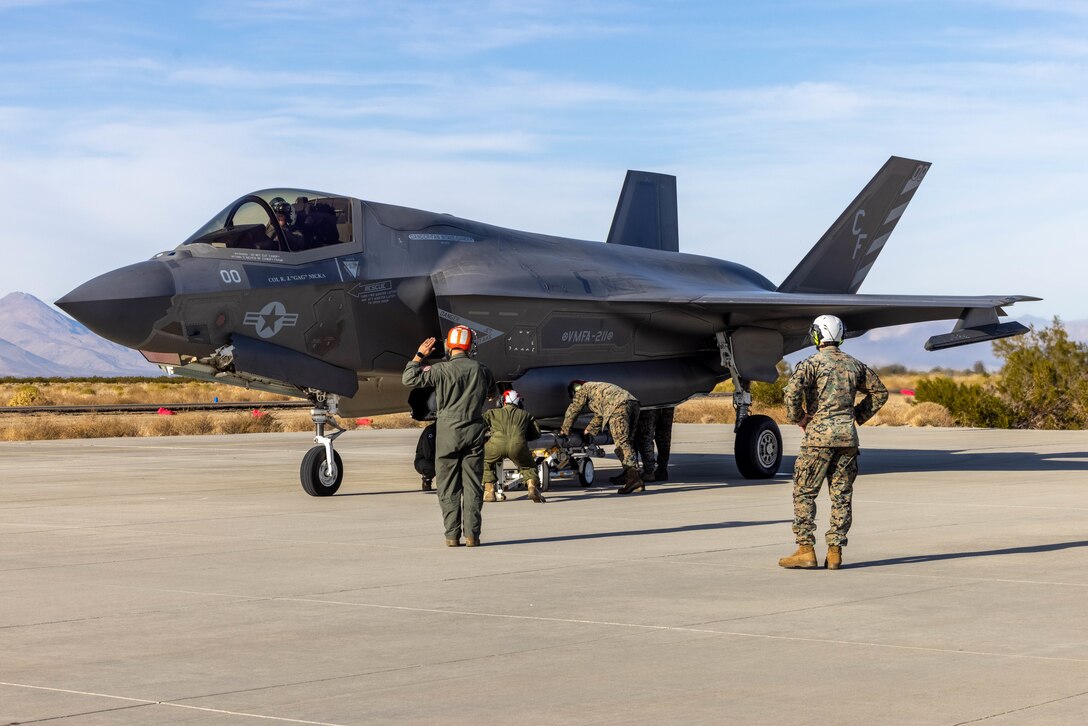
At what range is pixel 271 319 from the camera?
15.7m

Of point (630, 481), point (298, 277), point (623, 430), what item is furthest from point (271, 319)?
point (630, 481)

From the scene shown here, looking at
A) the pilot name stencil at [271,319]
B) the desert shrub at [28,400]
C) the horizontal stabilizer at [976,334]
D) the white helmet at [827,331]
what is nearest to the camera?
the white helmet at [827,331]

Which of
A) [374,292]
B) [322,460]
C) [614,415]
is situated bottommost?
[322,460]

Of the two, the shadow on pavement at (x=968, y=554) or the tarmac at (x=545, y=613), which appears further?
the shadow on pavement at (x=968, y=554)

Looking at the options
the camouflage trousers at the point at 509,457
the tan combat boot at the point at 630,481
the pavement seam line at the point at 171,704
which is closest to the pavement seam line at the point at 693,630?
the pavement seam line at the point at 171,704

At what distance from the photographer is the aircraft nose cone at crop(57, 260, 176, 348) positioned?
14469mm

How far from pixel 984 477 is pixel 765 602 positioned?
39.0ft

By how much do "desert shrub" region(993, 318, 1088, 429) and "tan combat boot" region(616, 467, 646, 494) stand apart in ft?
78.6

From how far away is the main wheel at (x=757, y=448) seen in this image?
19422 millimetres

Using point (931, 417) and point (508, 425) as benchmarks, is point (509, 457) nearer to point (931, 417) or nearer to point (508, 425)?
point (508, 425)

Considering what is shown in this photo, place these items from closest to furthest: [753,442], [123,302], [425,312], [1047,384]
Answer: [123,302] < [425,312] < [753,442] < [1047,384]

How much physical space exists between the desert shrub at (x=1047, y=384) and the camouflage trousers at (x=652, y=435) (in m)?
21.3

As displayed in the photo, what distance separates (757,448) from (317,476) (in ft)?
21.7

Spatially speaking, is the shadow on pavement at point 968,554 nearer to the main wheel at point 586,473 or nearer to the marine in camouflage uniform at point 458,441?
the marine in camouflage uniform at point 458,441
